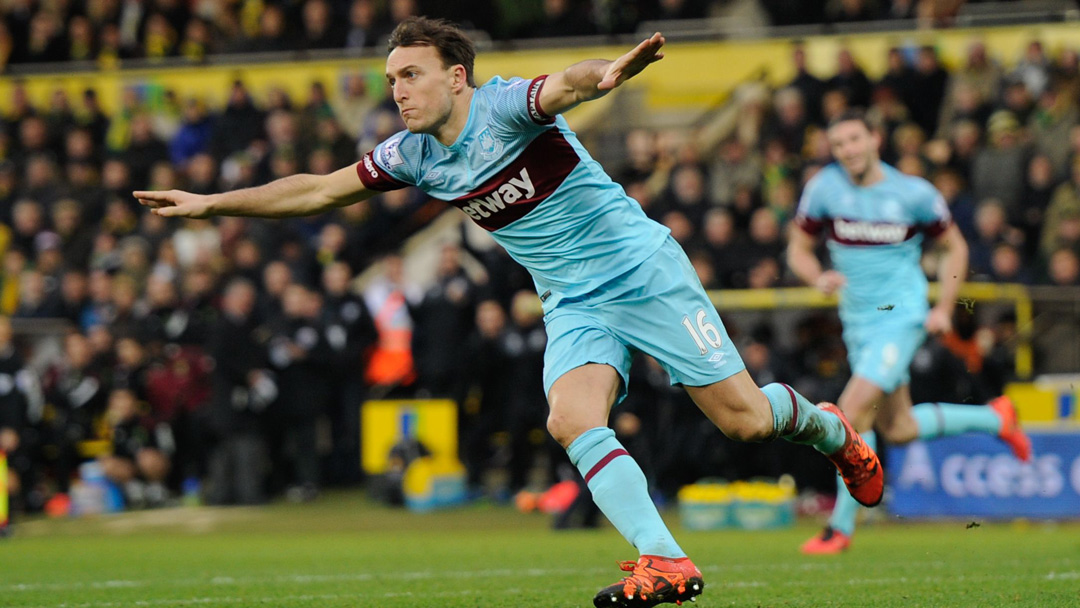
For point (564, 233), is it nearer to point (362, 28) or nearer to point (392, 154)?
point (392, 154)

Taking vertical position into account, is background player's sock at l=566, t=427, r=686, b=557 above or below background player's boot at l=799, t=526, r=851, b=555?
above

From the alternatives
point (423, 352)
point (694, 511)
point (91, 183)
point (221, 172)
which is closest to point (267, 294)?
point (423, 352)

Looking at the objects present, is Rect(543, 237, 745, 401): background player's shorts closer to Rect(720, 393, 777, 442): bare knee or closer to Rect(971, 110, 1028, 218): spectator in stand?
Rect(720, 393, 777, 442): bare knee

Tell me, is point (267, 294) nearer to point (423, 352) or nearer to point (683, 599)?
point (423, 352)

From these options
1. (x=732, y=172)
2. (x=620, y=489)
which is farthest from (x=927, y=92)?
(x=620, y=489)

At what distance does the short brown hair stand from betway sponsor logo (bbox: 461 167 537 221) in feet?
1.39

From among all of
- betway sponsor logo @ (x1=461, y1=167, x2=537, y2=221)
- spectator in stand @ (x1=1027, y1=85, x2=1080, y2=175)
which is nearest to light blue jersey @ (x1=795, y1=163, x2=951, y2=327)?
betway sponsor logo @ (x1=461, y1=167, x2=537, y2=221)

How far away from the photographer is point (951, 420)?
9023 mm

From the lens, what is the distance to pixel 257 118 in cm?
1853

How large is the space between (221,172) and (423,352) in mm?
5002

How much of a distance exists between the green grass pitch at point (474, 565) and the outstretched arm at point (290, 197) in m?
1.78

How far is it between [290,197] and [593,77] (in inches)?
63.9

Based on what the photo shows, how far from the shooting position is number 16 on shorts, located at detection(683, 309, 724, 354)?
18.5 ft

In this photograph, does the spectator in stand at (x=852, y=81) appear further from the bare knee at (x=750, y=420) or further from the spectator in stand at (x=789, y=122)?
the bare knee at (x=750, y=420)
